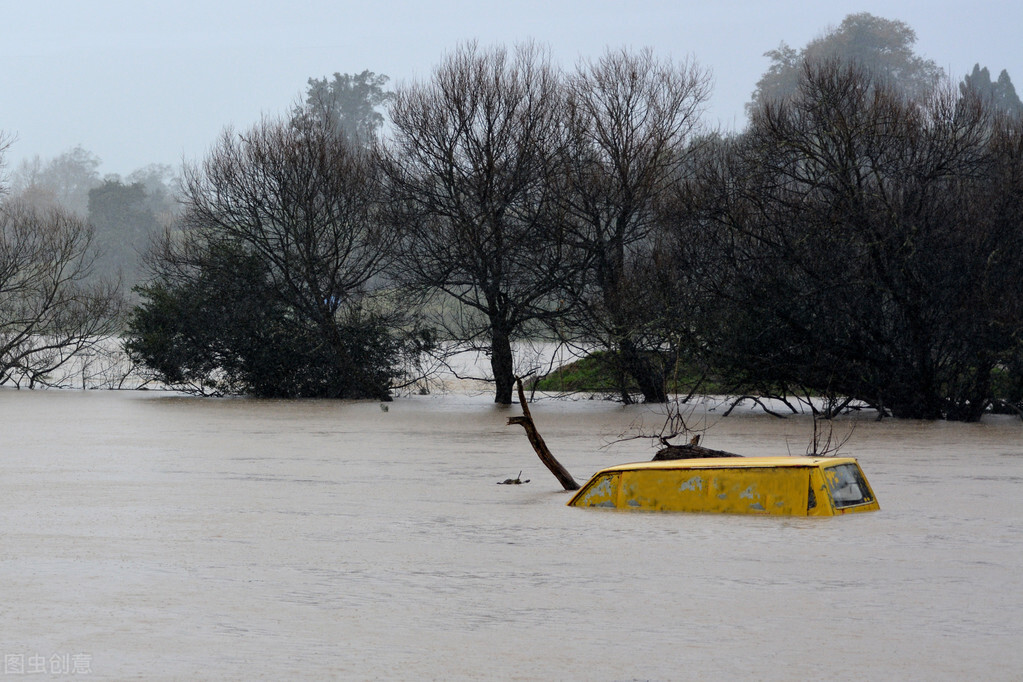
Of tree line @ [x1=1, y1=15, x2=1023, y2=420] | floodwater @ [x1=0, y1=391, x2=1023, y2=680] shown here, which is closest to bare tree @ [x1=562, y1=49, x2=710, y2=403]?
tree line @ [x1=1, y1=15, x2=1023, y2=420]

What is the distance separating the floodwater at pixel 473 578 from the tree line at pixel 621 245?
7991mm

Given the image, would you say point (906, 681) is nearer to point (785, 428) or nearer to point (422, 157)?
point (785, 428)

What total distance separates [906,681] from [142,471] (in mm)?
11836

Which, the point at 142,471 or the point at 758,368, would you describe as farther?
the point at 758,368

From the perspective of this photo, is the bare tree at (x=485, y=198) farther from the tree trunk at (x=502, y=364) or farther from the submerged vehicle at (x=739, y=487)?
the submerged vehicle at (x=739, y=487)

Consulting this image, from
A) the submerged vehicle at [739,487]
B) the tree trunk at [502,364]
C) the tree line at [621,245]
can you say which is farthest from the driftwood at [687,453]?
the tree trunk at [502,364]

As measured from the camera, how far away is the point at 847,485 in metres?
11.7

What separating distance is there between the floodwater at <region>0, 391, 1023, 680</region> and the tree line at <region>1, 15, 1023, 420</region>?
7.99 metres

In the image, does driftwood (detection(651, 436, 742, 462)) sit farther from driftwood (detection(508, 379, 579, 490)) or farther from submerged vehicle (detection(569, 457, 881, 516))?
driftwood (detection(508, 379, 579, 490))

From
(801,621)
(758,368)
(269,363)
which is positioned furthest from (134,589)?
(269,363)

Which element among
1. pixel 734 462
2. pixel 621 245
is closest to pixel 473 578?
pixel 734 462

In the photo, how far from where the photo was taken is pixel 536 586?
857cm

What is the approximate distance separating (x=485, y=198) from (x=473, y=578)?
21738 mm

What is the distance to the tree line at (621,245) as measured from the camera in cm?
2486
